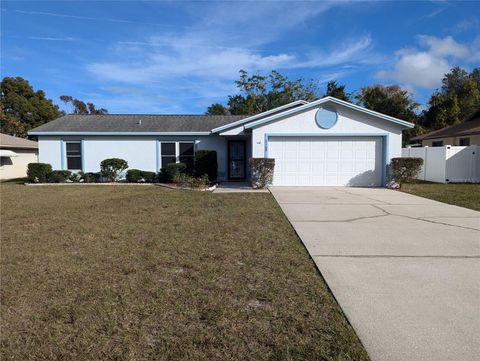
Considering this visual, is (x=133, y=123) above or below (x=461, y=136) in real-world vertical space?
above

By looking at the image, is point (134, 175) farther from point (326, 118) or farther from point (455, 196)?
point (455, 196)

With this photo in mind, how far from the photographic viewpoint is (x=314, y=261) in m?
5.02

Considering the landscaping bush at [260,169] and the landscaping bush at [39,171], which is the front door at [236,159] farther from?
the landscaping bush at [39,171]

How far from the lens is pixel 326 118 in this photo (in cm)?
1460

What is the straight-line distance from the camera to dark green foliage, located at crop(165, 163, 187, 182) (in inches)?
643

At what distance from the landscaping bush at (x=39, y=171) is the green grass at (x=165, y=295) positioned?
10280 mm

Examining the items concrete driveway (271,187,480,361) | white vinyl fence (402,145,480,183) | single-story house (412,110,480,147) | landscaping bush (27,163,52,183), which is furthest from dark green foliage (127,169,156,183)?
single-story house (412,110,480,147)

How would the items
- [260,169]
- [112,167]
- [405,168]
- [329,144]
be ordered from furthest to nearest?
[112,167] → [329,144] → [260,169] → [405,168]

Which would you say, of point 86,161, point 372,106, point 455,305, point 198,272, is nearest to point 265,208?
point 198,272

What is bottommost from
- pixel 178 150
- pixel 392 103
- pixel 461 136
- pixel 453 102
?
pixel 178 150

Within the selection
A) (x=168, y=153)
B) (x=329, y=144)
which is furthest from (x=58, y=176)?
(x=329, y=144)

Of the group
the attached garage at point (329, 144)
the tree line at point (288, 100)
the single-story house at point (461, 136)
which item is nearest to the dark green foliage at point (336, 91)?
the tree line at point (288, 100)

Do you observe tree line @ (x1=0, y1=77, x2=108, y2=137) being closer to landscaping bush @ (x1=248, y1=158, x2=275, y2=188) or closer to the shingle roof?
the shingle roof

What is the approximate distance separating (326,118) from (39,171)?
13.1m
